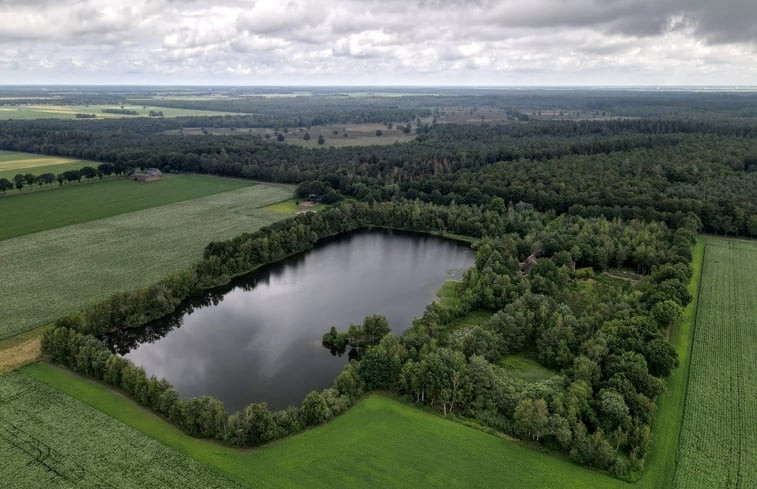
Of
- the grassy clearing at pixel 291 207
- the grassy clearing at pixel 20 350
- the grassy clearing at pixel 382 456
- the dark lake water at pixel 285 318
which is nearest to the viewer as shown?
the grassy clearing at pixel 382 456

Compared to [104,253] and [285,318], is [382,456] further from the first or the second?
[104,253]

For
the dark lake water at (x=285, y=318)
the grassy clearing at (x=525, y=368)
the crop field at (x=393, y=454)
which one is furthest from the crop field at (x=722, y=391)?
the dark lake water at (x=285, y=318)

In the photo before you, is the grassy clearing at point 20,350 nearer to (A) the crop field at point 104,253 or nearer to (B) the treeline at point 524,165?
(A) the crop field at point 104,253

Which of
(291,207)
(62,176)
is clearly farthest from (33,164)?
(291,207)

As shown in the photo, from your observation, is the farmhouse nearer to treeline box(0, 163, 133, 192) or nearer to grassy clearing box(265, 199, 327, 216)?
treeline box(0, 163, 133, 192)

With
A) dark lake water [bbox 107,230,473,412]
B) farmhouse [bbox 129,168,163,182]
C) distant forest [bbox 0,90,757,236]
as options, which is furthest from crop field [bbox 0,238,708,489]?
farmhouse [bbox 129,168,163,182]

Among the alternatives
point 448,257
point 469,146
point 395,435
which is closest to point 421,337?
point 395,435
